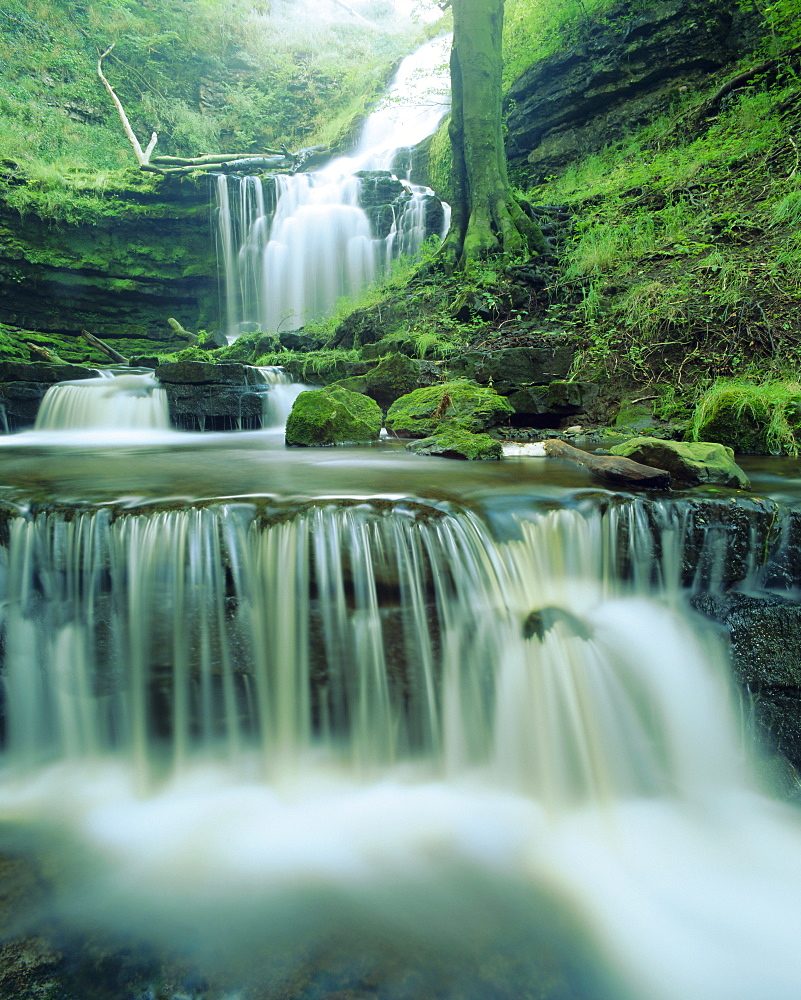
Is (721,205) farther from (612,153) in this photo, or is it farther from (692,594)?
(692,594)

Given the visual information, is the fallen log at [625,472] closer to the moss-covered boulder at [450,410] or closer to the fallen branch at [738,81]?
the moss-covered boulder at [450,410]

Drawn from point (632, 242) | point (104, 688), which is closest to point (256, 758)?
point (104, 688)

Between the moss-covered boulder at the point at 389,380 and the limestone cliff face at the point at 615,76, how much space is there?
9725 mm

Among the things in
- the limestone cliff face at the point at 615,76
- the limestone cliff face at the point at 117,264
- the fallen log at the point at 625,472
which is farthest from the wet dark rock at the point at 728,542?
the limestone cliff face at the point at 117,264

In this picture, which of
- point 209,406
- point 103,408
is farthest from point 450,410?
point 103,408

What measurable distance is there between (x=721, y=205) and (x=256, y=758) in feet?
31.0

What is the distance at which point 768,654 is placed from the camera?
262 centimetres

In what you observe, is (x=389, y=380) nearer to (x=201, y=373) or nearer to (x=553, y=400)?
(x=553, y=400)

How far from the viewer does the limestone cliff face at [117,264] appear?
13.3 m

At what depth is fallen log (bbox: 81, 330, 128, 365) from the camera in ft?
38.7

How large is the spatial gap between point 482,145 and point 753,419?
7.30 meters

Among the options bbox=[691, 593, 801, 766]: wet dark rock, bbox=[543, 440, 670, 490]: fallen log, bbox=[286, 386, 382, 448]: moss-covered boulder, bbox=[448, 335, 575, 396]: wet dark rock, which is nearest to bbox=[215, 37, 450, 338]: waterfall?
bbox=[448, 335, 575, 396]: wet dark rock

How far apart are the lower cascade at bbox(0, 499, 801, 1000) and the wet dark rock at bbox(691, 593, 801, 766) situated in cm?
12

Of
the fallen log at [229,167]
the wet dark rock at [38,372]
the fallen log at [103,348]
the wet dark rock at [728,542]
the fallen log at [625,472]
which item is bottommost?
the wet dark rock at [728,542]
